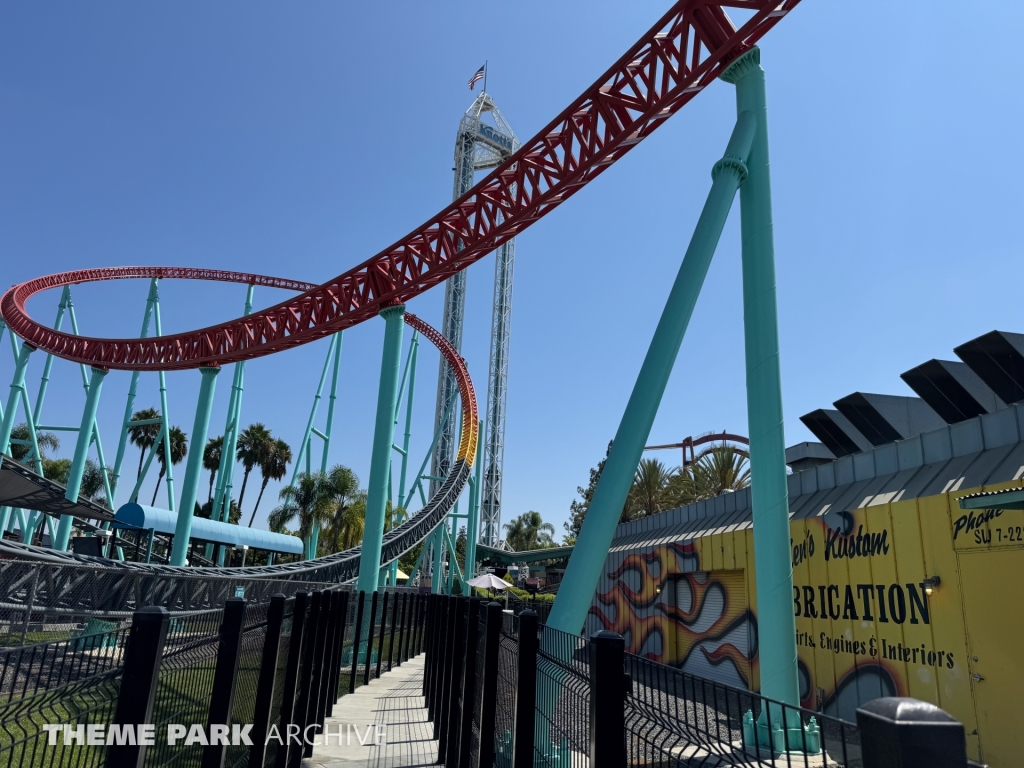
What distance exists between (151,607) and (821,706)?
36.0ft

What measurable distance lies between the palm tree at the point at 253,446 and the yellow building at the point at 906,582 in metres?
44.0

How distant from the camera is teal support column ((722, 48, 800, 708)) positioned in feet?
25.5

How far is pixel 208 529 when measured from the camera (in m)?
24.9

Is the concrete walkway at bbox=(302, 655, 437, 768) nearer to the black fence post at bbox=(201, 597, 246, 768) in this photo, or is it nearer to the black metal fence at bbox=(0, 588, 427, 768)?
the black metal fence at bbox=(0, 588, 427, 768)

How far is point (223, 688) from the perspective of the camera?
3.83m

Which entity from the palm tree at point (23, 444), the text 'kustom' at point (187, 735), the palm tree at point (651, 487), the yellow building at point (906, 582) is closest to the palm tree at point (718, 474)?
the palm tree at point (651, 487)

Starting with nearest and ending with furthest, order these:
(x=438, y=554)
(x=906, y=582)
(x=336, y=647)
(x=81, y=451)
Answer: (x=336, y=647)
(x=906, y=582)
(x=81, y=451)
(x=438, y=554)

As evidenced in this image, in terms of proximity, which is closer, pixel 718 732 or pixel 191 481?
pixel 718 732

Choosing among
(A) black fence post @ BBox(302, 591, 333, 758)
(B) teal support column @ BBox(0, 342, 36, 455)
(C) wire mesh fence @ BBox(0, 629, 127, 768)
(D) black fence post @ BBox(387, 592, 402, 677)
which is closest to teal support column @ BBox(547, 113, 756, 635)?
(A) black fence post @ BBox(302, 591, 333, 758)

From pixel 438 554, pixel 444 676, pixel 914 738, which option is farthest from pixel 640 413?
pixel 438 554

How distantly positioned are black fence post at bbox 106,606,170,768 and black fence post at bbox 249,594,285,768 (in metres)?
2.48

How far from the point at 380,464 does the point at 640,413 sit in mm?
9023

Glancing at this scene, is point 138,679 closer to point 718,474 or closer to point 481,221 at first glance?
point 481,221

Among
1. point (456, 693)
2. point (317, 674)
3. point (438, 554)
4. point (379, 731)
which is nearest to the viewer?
point (456, 693)
